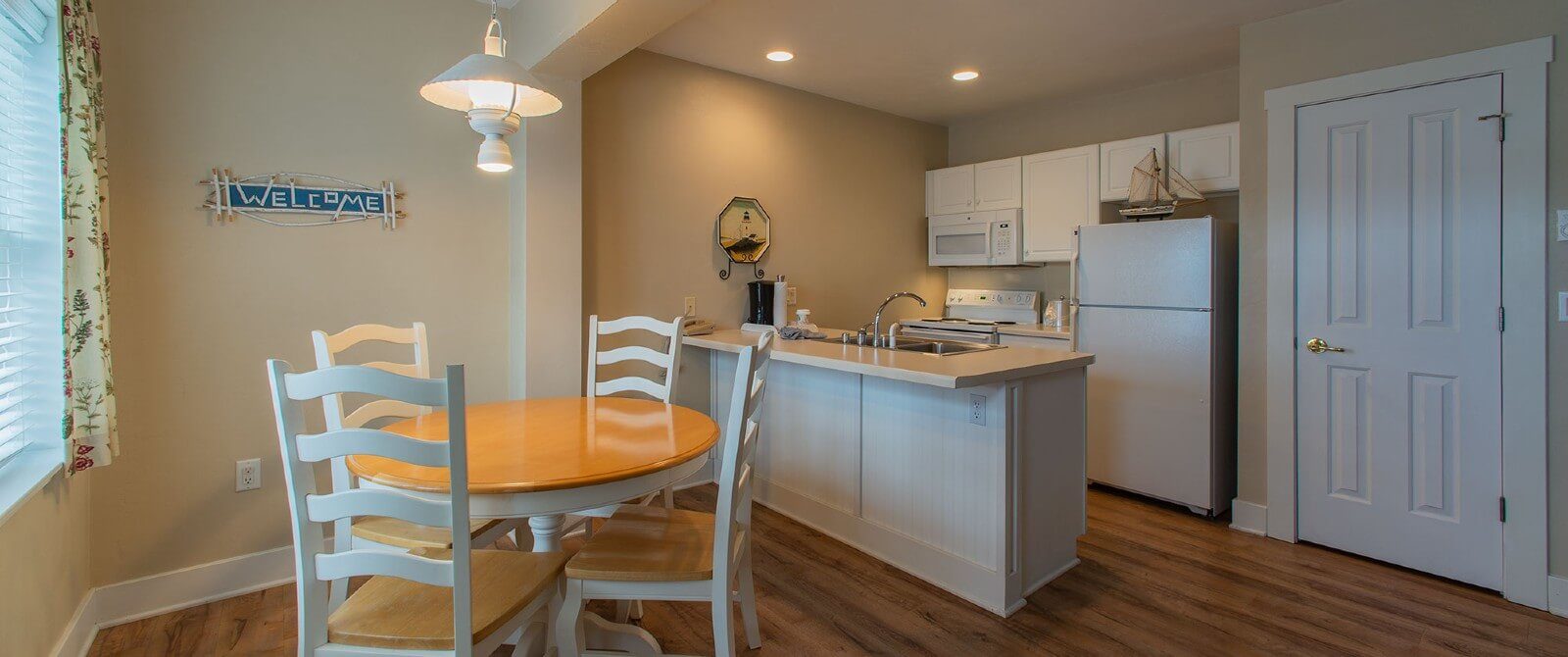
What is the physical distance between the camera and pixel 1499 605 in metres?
2.40

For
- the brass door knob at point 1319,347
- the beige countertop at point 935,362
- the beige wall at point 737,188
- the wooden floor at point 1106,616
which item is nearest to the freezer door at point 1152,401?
the brass door knob at point 1319,347

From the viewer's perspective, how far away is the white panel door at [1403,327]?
2.51 m

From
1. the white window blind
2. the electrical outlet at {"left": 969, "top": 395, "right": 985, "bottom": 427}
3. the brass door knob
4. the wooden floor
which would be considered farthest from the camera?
the brass door knob

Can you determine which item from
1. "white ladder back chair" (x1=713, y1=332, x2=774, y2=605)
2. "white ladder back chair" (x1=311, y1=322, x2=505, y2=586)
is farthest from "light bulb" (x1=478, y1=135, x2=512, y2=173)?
"white ladder back chair" (x1=713, y1=332, x2=774, y2=605)

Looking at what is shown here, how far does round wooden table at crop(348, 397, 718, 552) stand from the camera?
142cm

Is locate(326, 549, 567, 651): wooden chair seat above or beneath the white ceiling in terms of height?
beneath

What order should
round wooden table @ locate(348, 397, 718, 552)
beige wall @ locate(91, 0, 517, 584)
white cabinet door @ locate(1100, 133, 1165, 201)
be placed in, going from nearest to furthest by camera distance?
round wooden table @ locate(348, 397, 718, 552), beige wall @ locate(91, 0, 517, 584), white cabinet door @ locate(1100, 133, 1165, 201)

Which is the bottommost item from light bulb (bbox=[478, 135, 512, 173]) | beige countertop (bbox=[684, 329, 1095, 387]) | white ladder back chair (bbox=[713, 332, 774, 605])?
white ladder back chair (bbox=[713, 332, 774, 605])

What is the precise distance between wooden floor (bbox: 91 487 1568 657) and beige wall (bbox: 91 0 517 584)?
0.37m

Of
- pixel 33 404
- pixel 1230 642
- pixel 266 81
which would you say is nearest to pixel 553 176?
pixel 266 81

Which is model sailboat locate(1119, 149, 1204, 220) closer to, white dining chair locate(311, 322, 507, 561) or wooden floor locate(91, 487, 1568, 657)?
wooden floor locate(91, 487, 1568, 657)

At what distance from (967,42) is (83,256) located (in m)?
3.28

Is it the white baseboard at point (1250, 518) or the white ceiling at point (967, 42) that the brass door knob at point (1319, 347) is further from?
the white ceiling at point (967, 42)

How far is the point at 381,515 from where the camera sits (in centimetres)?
127
